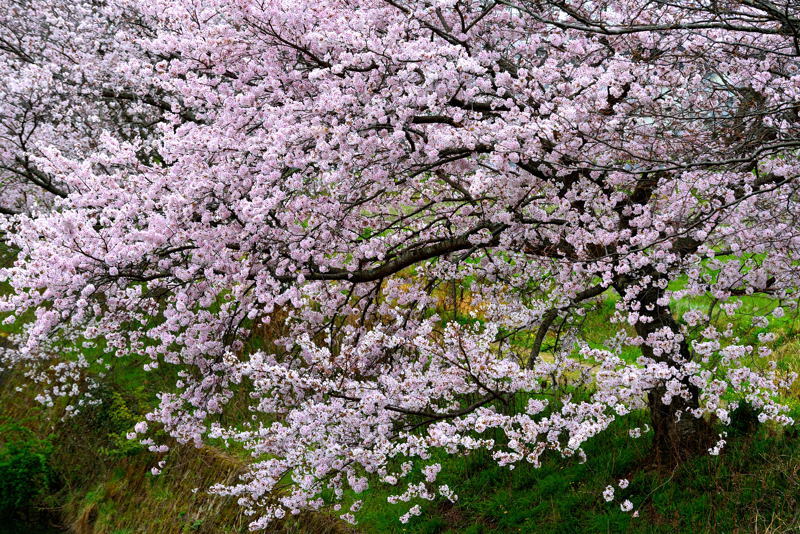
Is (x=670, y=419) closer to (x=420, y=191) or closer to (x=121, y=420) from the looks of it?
(x=420, y=191)

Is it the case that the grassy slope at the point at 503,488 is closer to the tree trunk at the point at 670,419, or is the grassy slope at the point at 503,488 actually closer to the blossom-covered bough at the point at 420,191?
the tree trunk at the point at 670,419

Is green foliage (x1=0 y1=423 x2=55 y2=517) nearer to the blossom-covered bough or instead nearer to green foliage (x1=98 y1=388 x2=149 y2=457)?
green foliage (x1=98 y1=388 x2=149 y2=457)

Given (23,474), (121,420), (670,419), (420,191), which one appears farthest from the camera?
(121,420)

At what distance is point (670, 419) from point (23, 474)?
1036 cm

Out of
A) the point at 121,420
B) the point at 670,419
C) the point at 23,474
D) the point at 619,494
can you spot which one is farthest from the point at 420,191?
the point at 23,474

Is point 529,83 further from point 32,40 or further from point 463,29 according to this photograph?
point 32,40

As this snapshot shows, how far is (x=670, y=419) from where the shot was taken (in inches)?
253

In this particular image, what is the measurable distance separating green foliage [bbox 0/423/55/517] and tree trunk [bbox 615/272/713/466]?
1000 cm

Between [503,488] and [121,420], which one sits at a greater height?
[503,488]

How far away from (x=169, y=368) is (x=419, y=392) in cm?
823

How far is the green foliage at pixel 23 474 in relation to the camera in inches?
448

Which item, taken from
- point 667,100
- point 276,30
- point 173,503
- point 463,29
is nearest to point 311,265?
point 276,30

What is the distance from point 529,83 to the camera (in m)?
5.65

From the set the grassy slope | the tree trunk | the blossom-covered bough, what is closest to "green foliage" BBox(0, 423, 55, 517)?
the grassy slope
